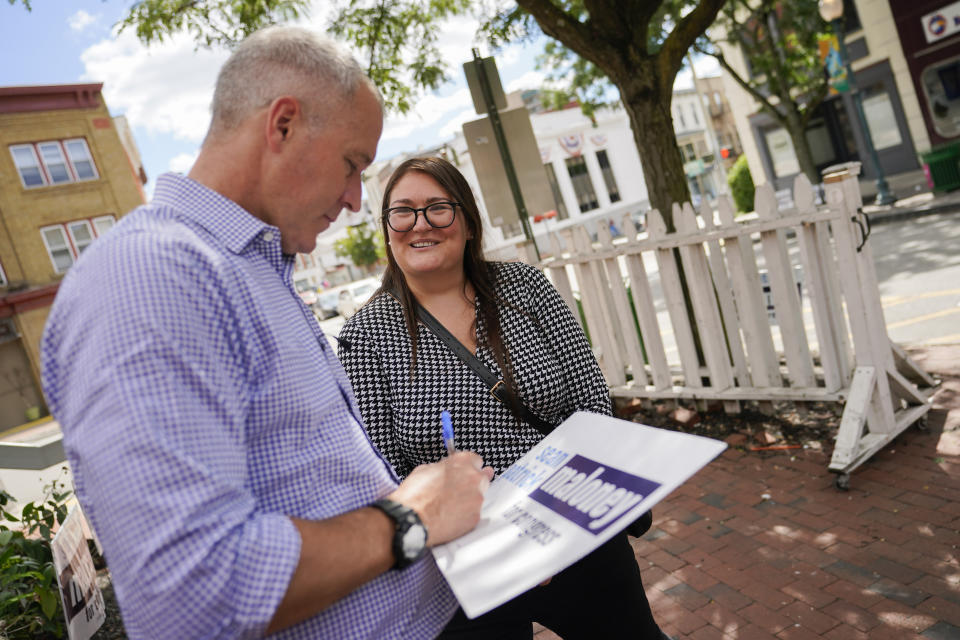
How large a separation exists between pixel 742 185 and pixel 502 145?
21185 millimetres

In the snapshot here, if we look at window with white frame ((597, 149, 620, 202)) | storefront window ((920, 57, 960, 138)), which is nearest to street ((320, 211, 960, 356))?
storefront window ((920, 57, 960, 138))

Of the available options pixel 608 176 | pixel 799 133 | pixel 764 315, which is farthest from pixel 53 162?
pixel 608 176

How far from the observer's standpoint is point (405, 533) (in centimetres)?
117

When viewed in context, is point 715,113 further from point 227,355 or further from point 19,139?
point 227,355

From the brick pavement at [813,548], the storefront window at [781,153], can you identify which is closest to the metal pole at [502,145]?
the brick pavement at [813,548]

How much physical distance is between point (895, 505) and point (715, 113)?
64.2 m

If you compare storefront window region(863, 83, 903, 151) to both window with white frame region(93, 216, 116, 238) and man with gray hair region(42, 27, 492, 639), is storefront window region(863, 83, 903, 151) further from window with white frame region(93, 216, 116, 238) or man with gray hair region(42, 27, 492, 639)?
window with white frame region(93, 216, 116, 238)

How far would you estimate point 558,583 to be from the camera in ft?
6.23

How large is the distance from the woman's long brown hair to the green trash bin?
1714 centimetres

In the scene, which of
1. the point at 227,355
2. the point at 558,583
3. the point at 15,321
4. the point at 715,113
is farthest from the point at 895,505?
the point at 715,113

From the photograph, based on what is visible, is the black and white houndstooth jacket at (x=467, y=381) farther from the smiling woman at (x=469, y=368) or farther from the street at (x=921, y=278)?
the street at (x=921, y=278)

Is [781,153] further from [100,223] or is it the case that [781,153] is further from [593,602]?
[100,223]

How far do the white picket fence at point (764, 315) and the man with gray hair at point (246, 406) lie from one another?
3423 millimetres

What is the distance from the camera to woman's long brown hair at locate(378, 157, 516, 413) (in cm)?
216
